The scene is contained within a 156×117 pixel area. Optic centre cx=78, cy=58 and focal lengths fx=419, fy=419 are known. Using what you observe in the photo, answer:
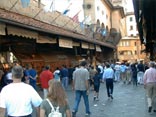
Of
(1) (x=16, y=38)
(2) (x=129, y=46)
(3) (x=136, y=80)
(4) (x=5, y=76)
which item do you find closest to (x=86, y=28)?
(3) (x=136, y=80)

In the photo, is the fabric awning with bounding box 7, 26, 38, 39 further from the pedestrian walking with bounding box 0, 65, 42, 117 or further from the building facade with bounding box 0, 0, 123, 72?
the pedestrian walking with bounding box 0, 65, 42, 117

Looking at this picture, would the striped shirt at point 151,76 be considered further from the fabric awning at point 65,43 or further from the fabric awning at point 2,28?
the fabric awning at point 65,43

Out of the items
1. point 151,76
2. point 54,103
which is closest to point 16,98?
point 54,103

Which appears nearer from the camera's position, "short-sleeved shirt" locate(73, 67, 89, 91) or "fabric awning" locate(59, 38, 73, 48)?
"short-sleeved shirt" locate(73, 67, 89, 91)

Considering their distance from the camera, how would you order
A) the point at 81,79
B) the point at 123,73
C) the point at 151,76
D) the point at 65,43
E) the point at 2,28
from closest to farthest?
the point at 81,79 < the point at 151,76 < the point at 2,28 < the point at 65,43 < the point at 123,73

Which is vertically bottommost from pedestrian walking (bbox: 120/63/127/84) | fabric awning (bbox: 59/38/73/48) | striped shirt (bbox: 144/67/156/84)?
pedestrian walking (bbox: 120/63/127/84)

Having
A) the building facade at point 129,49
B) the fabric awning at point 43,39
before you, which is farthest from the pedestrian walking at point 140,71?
the building facade at point 129,49

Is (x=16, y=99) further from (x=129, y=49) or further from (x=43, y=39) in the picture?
(x=129, y=49)

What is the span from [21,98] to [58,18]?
27.1 meters

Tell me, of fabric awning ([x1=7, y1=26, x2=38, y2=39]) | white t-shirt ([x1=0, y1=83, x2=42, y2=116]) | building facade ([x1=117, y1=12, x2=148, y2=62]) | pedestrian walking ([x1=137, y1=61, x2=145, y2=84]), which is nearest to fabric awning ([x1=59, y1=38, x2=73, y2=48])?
fabric awning ([x1=7, y1=26, x2=38, y2=39])

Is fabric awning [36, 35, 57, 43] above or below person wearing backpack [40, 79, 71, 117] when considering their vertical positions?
above

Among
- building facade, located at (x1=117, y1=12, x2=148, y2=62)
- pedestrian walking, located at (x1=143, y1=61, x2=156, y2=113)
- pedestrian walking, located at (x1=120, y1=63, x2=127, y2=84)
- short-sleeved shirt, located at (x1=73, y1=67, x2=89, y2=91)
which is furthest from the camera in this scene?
building facade, located at (x1=117, y1=12, x2=148, y2=62)

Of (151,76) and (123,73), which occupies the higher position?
(151,76)

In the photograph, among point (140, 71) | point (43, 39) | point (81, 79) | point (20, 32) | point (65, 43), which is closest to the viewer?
point (81, 79)
